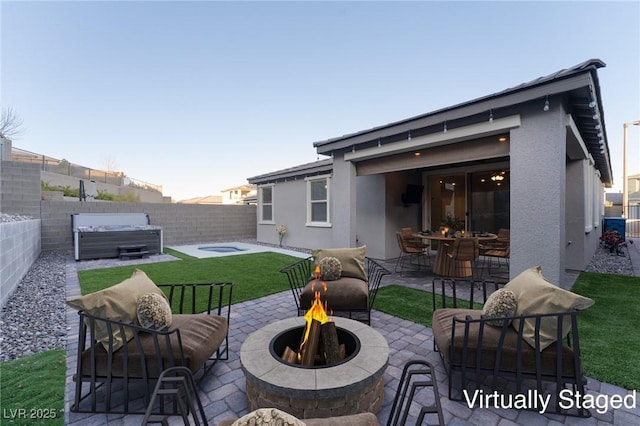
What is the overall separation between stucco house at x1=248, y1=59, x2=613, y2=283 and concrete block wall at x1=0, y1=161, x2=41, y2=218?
730 cm

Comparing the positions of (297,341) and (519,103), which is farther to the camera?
(519,103)

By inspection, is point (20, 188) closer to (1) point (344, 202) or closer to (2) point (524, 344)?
(1) point (344, 202)

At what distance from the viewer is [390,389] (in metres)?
2.12

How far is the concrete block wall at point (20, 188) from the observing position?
8.09m

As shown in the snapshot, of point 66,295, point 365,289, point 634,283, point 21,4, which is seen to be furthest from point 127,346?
point 21,4

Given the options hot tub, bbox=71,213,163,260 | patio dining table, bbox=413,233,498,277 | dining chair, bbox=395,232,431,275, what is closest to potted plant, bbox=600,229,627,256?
dining chair, bbox=395,232,431,275

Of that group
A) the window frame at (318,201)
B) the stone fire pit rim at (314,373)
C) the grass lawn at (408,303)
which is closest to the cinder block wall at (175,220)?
the window frame at (318,201)

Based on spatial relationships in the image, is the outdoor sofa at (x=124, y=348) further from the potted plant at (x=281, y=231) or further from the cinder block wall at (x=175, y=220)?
the cinder block wall at (x=175, y=220)

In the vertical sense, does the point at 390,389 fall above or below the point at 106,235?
below

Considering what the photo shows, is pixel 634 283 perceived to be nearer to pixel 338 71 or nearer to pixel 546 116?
pixel 546 116

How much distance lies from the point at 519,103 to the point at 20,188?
499 inches

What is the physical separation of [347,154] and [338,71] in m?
4.76

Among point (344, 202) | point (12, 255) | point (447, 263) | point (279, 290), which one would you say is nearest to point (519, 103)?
point (447, 263)

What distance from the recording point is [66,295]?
4.54 metres
